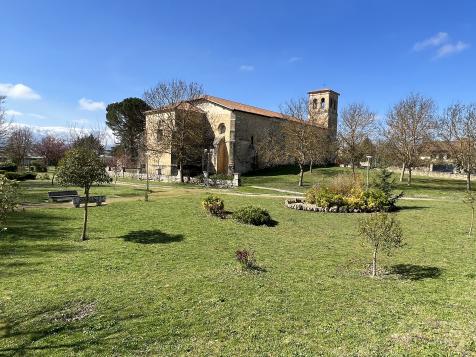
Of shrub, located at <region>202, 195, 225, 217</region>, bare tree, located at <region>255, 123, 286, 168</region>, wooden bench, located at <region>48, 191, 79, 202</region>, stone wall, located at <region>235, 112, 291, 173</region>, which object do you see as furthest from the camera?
stone wall, located at <region>235, 112, 291, 173</region>

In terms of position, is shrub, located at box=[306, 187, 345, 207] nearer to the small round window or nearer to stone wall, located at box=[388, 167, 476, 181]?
the small round window

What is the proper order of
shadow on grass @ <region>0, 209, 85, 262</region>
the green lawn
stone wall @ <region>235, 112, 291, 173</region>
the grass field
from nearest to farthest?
the grass field
shadow on grass @ <region>0, 209, 85, 262</region>
the green lawn
stone wall @ <region>235, 112, 291, 173</region>

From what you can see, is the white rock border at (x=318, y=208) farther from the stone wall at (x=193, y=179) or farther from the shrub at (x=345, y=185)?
the stone wall at (x=193, y=179)

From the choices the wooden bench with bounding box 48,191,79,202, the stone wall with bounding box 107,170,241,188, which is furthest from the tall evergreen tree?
the wooden bench with bounding box 48,191,79,202

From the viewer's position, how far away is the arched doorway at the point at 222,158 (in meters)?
46.5

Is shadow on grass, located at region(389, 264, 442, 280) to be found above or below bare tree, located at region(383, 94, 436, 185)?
below

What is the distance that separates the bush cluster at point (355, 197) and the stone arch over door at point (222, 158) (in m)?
26.4

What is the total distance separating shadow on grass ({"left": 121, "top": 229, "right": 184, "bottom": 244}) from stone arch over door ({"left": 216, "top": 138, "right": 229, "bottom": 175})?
3233cm

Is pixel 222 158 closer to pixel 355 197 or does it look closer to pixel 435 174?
pixel 435 174

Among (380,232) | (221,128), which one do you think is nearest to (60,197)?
(380,232)

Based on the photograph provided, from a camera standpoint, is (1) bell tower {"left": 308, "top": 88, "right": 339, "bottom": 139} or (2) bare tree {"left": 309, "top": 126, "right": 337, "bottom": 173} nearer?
(2) bare tree {"left": 309, "top": 126, "right": 337, "bottom": 173}

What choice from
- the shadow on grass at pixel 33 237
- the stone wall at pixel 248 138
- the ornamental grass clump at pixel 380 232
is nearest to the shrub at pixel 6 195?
the shadow on grass at pixel 33 237

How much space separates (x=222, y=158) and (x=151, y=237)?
3377 cm

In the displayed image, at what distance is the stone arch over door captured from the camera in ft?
152
